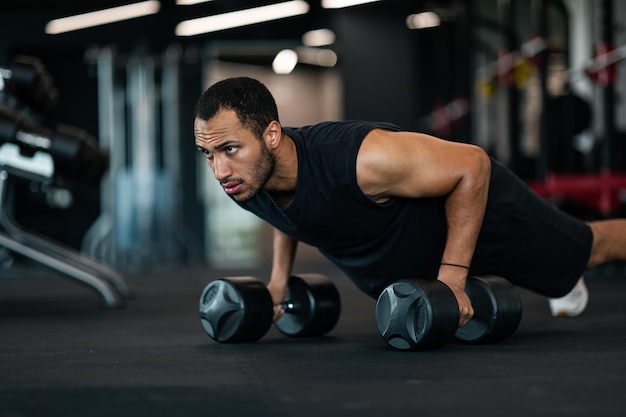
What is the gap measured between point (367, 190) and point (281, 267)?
0.46 metres

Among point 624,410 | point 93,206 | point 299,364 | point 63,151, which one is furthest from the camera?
point 93,206

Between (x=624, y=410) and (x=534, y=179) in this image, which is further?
(x=534, y=179)

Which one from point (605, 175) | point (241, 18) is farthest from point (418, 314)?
point (241, 18)

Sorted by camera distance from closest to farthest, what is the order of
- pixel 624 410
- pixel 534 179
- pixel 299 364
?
pixel 624 410 → pixel 299 364 → pixel 534 179

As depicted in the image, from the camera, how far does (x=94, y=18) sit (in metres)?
8.15

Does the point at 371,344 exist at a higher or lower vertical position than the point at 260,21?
lower

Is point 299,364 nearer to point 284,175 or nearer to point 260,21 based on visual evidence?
point 284,175

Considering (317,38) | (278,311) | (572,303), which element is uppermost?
(317,38)

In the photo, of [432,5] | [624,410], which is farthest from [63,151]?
[432,5]

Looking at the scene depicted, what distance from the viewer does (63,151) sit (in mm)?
3715

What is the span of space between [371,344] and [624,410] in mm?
969

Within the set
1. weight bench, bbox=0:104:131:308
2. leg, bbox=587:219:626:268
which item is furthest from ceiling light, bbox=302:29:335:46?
leg, bbox=587:219:626:268

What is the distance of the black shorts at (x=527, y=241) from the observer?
93.9 inches

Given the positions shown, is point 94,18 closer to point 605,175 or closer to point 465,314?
point 605,175
